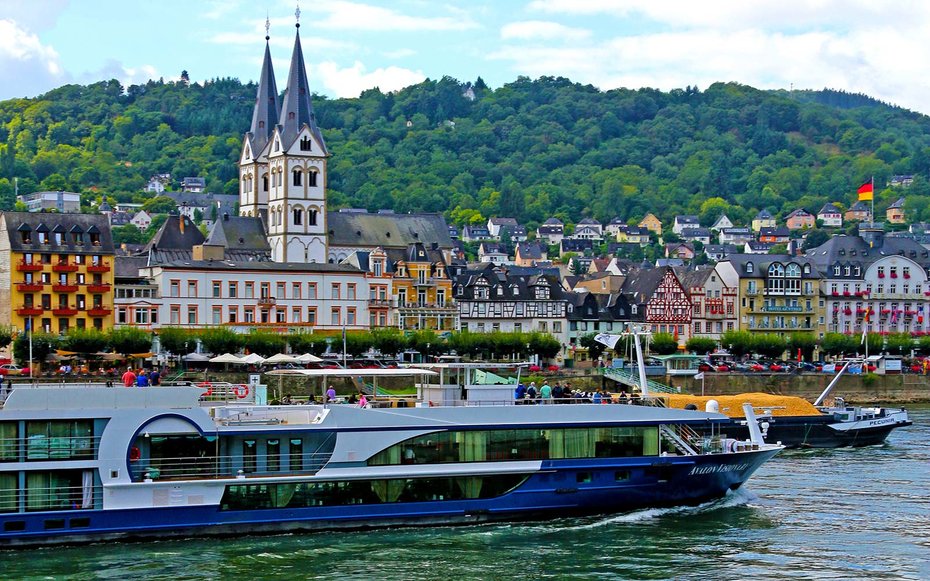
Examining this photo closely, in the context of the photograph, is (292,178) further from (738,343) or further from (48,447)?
(48,447)

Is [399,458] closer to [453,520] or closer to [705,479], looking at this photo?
[453,520]

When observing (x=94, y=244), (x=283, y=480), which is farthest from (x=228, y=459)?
(x=94, y=244)

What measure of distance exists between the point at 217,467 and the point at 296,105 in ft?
270

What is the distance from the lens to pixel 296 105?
11456 centimetres

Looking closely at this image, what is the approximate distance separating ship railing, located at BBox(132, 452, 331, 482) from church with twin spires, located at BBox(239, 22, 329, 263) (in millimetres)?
74924

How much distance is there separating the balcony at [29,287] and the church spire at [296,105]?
116 feet

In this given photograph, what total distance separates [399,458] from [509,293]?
66.9 meters

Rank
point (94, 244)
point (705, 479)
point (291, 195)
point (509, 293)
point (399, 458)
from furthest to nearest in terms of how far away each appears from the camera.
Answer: point (291, 195), point (509, 293), point (94, 244), point (705, 479), point (399, 458)

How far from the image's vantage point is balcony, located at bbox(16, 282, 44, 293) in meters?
80.1

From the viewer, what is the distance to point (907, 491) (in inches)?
1677

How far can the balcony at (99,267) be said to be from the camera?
8288 cm

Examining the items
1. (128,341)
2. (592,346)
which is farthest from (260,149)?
(128,341)

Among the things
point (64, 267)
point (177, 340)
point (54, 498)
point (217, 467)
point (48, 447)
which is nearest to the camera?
point (54, 498)

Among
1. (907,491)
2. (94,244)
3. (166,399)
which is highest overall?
(94,244)
